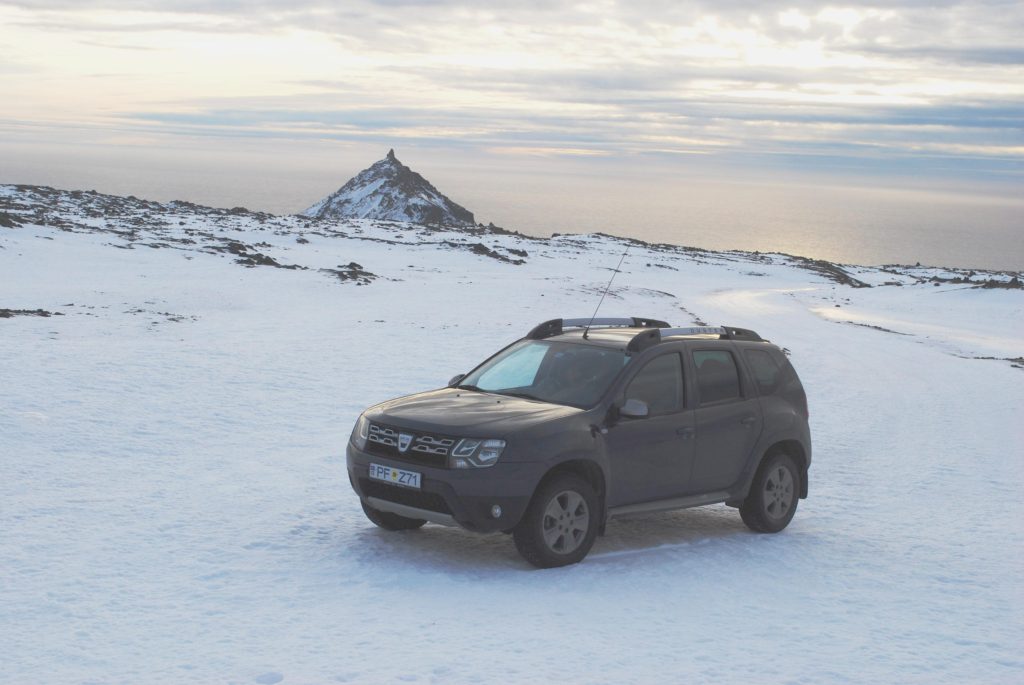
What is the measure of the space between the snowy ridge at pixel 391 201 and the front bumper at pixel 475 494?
10576 cm

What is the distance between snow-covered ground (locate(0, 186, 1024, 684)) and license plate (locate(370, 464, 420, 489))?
62cm

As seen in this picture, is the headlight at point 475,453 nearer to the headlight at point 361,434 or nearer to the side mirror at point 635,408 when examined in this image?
the headlight at point 361,434

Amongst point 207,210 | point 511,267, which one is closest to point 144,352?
point 511,267

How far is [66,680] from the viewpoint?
5715mm

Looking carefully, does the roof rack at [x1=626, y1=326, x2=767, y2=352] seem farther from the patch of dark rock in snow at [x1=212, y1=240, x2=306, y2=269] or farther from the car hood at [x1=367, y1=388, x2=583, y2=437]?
the patch of dark rock in snow at [x1=212, y1=240, x2=306, y2=269]

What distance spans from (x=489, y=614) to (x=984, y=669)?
2972 millimetres

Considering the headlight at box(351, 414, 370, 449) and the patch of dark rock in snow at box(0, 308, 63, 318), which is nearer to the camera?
the headlight at box(351, 414, 370, 449)

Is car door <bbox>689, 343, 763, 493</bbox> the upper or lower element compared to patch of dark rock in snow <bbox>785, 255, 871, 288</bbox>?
lower

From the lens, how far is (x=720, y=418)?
948cm

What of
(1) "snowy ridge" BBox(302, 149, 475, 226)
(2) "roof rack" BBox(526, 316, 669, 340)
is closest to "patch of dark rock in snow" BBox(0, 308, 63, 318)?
(2) "roof rack" BBox(526, 316, 669, 340)

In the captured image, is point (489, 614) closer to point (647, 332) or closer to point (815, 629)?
point (815, 629)

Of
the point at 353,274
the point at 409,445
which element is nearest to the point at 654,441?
the point at 409,445

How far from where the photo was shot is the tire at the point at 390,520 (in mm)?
9031

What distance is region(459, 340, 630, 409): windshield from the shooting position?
8.95m
